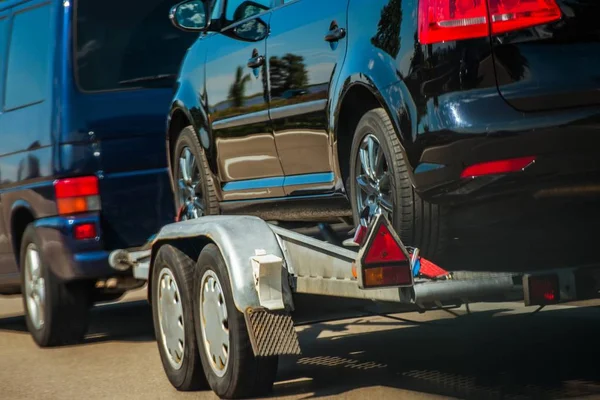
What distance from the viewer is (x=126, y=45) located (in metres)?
9.83

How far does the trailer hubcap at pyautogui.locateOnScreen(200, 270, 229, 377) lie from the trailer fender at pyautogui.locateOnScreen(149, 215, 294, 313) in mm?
210

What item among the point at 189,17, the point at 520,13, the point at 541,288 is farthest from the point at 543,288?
the point at 189,17

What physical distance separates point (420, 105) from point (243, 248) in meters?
1.33

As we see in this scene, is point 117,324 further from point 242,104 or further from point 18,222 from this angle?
point 242,104

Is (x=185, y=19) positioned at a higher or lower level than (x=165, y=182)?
higher

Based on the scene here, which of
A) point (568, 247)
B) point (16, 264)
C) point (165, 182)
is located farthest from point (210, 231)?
point (16, 264)

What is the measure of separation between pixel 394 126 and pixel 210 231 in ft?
4.39

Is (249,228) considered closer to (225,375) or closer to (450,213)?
(225,375)

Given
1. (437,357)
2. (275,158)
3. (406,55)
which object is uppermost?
(406,55)

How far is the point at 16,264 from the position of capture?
10547 millimetres

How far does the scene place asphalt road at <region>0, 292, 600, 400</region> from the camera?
657cm

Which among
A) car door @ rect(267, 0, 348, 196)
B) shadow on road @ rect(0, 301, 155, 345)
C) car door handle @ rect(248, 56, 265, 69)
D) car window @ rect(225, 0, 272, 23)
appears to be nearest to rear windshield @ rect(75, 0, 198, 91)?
shadow on road @ rect(0, 301, 155, 345)

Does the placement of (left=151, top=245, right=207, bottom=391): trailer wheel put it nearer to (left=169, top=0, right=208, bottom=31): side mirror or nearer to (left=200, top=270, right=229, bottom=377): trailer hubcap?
(left=200, top=270, right=229, bottom=377): trailer hubcap

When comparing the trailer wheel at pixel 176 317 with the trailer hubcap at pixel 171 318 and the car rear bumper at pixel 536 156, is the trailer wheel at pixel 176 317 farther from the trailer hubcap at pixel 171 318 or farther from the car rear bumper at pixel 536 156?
the car rear bumper at pixel 536 156
